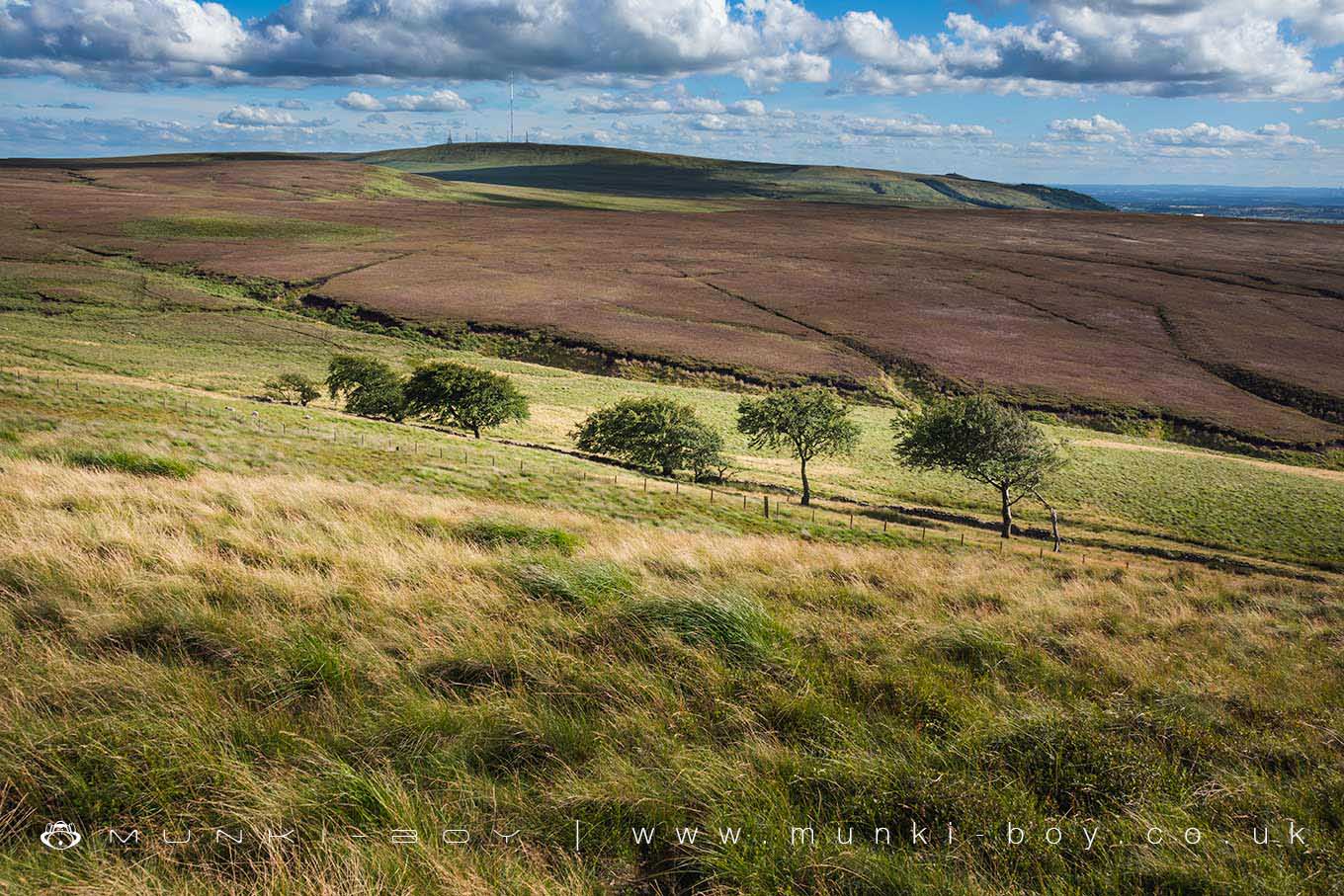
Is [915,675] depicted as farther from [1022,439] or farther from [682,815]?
[1022,439]

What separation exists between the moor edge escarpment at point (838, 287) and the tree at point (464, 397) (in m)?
29.0

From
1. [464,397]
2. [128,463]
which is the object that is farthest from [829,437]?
[128,463]

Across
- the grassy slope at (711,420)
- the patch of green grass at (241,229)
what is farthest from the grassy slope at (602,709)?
the patch of green grass at (241,229)

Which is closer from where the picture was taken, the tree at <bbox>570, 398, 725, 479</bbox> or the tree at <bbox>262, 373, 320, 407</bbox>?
the tree at <bbox>570, 398, 725, 479</bbox>

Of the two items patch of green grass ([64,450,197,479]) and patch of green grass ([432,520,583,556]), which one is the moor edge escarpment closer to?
patch of green grass ([64,450,197,479])

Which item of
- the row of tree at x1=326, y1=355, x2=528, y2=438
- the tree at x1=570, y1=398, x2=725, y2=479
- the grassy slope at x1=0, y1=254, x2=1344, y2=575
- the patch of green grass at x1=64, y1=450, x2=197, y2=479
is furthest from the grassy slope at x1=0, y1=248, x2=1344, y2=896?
the row of tree at x1=326, y1=355, x2=528, y2=438

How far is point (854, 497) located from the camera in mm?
39438

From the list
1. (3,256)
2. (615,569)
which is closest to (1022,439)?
(615,569)

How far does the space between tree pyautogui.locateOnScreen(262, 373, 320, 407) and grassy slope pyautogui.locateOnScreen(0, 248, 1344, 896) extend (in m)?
42.7

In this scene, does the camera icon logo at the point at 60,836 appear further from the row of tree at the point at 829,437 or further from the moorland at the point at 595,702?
the row of tree at the point at 829,437

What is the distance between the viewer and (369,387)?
47188 mm

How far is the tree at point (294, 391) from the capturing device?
47281 millimetres

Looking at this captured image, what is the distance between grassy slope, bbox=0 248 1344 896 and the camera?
279 cm

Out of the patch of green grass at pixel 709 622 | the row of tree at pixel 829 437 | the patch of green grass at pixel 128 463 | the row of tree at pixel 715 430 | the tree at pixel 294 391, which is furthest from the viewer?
the tree at pixel 294 391
